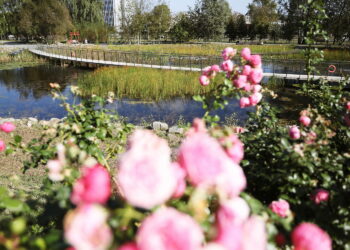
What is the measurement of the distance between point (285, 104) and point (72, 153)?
371 inches

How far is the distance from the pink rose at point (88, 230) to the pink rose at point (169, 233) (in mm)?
89

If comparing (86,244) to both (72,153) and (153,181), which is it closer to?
(153,181)

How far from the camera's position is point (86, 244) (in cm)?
53

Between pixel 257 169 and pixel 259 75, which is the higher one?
pixel 259 75

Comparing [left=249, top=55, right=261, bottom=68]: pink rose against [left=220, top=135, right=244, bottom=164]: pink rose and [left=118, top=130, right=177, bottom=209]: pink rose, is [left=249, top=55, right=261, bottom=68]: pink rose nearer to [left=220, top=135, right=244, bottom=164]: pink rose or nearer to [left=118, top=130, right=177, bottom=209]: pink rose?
[left=220, top=135, right=244, bottom=164]: pink rose

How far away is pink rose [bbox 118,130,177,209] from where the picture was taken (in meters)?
0.55

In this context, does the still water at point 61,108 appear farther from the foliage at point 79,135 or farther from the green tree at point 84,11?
the green tree at point 84,11

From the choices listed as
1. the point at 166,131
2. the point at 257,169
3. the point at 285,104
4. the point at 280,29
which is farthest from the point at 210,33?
the point at 257,169

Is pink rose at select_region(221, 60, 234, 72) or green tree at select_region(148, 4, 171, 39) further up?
green tree at select_region(148, 4, 171, 39)

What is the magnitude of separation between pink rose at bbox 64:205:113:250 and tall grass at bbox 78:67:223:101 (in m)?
9.81

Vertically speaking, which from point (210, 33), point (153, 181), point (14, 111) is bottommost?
point (14, 111)

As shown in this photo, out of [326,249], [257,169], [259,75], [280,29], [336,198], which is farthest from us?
[280,29]

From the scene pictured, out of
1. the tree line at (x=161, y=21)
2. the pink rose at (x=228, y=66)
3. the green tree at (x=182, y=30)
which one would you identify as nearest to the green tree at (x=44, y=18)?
the tree line at (x=161, y=21)

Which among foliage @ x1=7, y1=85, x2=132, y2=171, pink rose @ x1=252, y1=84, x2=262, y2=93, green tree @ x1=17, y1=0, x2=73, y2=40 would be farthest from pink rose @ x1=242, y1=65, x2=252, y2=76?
green tree @ x1=17, y1=0, x2=73, y2=40
